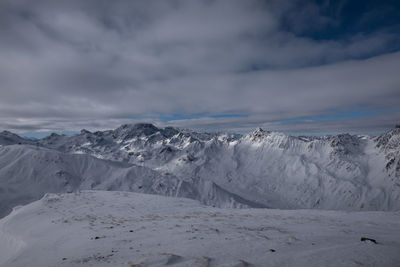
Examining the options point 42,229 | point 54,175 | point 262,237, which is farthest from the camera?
point 54,175

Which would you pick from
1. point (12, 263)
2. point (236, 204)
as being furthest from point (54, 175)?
point (12, 263)

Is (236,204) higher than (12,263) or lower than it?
lower

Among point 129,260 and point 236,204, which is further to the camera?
point 236,204

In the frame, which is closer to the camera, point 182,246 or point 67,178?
point 182,246

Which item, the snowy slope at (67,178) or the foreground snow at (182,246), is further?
the snowy slope at (67,178)

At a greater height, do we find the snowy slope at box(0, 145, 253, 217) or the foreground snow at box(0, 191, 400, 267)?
the foreground snow at box(0, 191, 400, 267)

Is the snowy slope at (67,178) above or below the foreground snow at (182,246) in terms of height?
below

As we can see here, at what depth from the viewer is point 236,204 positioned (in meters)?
156

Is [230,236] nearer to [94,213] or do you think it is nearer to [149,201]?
[94,213]

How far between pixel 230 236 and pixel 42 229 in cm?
1078

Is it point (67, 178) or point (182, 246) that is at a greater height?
point (182, 246)

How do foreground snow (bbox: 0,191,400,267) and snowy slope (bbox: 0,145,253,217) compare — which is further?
snowy slope (bbox: 0,145,253,217)

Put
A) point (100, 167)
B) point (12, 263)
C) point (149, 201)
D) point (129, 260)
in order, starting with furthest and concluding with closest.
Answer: point (100, 167)
point (149, 201)
point (12, 263)
point (129, 260)

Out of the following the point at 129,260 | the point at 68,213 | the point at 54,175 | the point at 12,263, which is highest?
the point at 129,260
